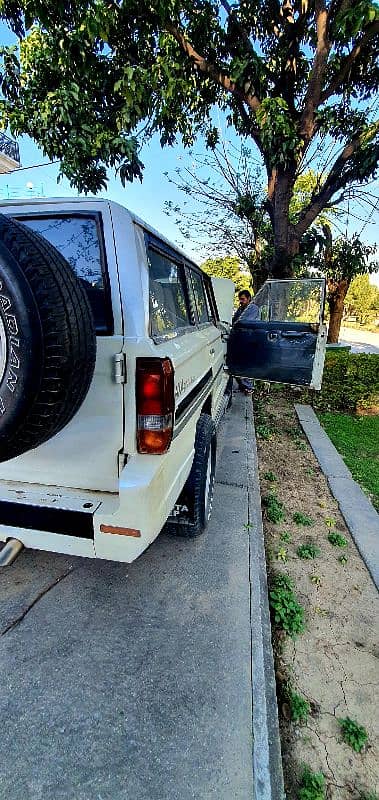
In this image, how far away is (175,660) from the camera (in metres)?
1.81

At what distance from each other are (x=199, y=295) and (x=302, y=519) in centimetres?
219

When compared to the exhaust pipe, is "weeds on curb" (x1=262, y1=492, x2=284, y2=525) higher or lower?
lower

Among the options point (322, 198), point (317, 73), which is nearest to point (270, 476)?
point (322, 198)

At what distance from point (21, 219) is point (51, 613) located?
200cm

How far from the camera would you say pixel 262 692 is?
1.67m

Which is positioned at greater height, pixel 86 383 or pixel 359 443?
pixel 86 383

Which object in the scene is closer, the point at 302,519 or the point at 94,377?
the point at 94,377

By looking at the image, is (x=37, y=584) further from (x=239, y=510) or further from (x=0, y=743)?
(x=239, y=510)

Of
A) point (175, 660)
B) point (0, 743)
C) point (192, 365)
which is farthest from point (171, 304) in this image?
point (0, 743)

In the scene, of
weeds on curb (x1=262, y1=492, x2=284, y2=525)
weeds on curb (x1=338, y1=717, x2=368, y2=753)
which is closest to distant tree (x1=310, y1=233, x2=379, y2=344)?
weeds on curb (x1=262, y1=492, x2=284, y2=525)

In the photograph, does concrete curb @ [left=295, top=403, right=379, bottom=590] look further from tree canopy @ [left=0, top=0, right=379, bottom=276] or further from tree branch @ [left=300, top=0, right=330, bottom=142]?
tree branch @ [left=300, top=0, right=330, bottom=142]

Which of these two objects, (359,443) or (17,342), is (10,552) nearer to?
(17,342)

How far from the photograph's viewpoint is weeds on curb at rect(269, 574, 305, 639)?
218 centimetres

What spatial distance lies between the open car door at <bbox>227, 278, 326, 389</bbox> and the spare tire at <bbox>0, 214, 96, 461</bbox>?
339 centimetres
